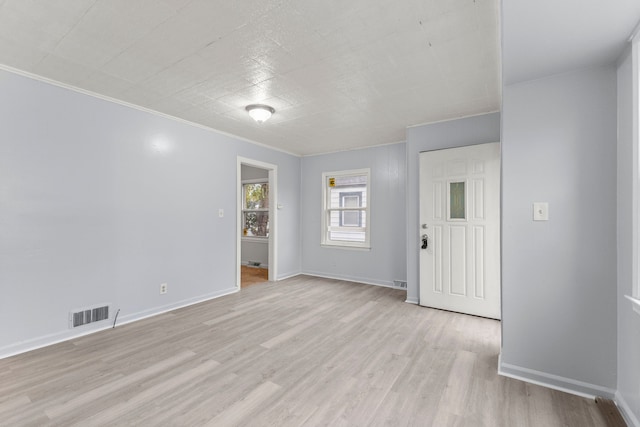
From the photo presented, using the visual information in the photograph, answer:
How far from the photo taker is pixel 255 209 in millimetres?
7012

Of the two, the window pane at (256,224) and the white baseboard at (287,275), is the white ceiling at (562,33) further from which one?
the window pane at (256,224)

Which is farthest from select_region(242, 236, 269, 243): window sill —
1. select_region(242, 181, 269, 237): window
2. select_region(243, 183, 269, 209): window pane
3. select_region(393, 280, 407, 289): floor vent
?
select_region(393, 280, 407, 289): floor vent

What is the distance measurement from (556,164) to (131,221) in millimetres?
4140

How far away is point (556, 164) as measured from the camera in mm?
2109

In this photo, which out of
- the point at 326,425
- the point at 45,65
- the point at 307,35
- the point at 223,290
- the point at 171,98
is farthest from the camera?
the point at 223,290

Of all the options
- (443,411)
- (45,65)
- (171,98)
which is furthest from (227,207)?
(443,411)

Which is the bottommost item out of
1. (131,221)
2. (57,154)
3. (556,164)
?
(131,221)

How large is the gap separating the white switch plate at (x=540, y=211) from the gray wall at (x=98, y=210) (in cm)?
385

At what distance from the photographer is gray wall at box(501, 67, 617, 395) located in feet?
6.43

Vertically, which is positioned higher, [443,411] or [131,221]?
[131,221]

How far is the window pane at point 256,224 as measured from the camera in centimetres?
705

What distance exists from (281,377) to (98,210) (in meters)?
2.59

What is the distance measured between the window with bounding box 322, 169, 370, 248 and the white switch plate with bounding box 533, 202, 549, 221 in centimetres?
327

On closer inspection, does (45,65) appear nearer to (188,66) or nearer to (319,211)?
(188,66)
